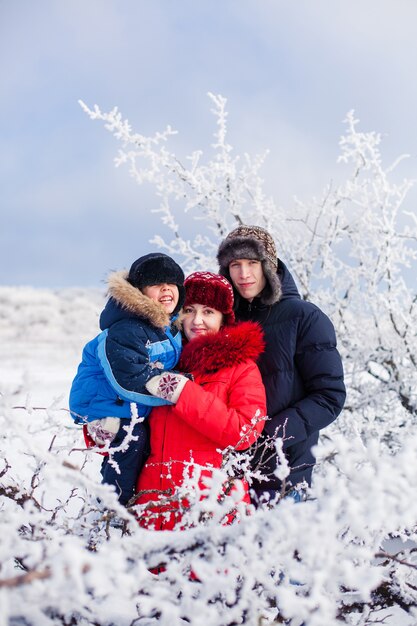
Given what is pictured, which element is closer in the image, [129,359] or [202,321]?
[129,359]

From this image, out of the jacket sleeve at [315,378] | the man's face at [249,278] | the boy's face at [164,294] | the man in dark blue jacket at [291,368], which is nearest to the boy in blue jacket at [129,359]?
the boy's face at [164,294]

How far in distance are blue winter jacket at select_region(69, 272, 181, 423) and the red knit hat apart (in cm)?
21

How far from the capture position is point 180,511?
4.50 ft

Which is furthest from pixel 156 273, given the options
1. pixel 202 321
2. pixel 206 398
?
pixel 206 398

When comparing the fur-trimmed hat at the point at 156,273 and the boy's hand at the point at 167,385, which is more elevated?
the fur-trimmed hat at the point at 156,273

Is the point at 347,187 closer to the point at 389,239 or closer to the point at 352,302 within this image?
the point at 389,239

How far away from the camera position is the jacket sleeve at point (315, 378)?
241cm

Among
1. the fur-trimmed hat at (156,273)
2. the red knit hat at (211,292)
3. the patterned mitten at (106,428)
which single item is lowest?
the patterned mitten at (106,428)

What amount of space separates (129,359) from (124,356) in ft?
0.09

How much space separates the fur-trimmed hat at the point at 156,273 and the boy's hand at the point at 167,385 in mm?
535

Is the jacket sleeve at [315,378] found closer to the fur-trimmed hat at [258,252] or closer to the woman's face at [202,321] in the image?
the fur-trimmed hat at [258,252]

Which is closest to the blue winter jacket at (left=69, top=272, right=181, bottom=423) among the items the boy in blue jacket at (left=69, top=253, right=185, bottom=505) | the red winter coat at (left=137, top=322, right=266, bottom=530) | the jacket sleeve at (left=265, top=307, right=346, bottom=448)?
the boy in blue jacket at (left=69, top=253, right=185, bottom=505)

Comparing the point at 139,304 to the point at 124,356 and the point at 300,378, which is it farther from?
the point at 300,378

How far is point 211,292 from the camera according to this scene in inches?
101
